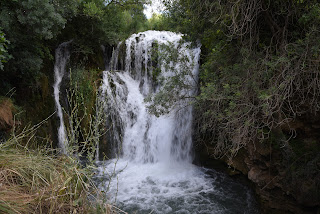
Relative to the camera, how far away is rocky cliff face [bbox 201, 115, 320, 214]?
4.15 m

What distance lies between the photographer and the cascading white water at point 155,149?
5.64 m

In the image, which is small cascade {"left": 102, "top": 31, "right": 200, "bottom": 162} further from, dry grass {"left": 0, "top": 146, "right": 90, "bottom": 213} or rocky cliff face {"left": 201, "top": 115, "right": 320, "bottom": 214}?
dry grass {"left": 0, "top": 146, "right": 90, "bottom": 213}

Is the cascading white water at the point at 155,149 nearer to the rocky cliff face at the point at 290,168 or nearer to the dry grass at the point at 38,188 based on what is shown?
the rocky cliff face at the point at 290,168

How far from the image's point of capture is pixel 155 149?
8.22 meters

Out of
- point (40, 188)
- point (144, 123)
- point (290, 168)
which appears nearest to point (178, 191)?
point (290, 168)

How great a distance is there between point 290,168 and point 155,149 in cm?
473

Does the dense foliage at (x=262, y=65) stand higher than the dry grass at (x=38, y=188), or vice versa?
the dense foliage at (x=262, y=65)

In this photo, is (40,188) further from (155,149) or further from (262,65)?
(155,149)

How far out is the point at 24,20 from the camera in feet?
18.9

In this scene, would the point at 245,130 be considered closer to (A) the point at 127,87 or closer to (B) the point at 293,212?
(B) the point at 293,212

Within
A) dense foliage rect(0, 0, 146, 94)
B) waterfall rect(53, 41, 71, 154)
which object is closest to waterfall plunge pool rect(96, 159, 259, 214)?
waterfall rect(53, 41, 71, 154)

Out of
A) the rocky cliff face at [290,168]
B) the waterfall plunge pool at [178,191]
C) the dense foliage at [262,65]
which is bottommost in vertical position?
the waterfall plunge pool at [178,191]

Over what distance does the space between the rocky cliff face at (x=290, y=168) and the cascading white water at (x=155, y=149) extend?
0.77 meters

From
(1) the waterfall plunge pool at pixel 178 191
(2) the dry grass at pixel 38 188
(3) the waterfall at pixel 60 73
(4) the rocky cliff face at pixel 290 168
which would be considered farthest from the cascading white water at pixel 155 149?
(2) the dry grass at pixel 38 188
